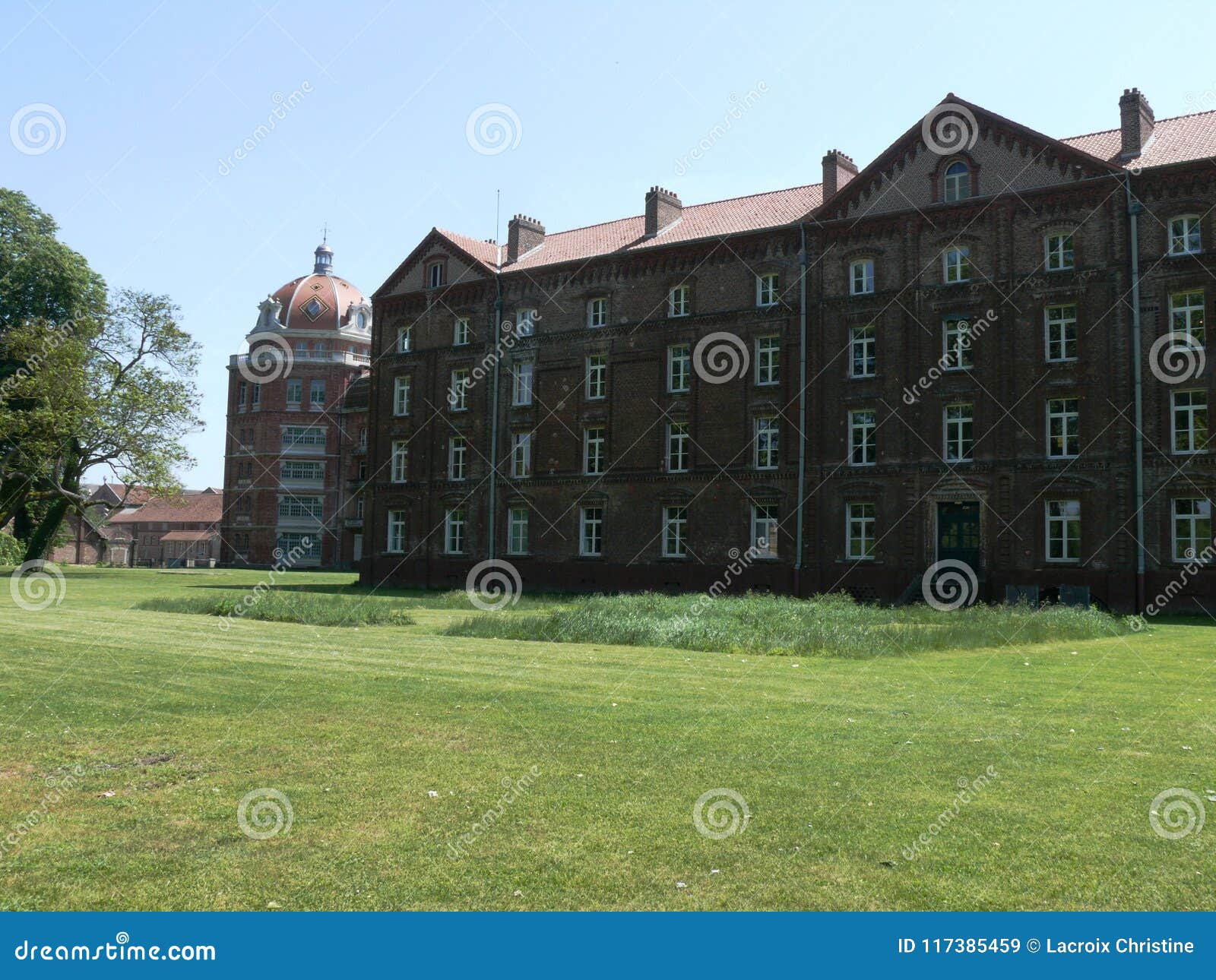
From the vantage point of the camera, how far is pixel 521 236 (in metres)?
48.6

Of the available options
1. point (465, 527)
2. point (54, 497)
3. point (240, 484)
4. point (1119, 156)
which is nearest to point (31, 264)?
point (54, 497)

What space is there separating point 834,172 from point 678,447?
11.8m

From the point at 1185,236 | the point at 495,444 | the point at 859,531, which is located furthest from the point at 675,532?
the point at 1185,236

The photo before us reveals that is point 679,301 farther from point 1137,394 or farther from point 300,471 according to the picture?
point 300,471

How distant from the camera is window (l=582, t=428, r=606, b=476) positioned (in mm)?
42906

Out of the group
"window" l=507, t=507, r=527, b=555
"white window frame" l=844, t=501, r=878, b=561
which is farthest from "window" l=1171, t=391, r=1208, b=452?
"window" l=507, t=507, r=527, b=555

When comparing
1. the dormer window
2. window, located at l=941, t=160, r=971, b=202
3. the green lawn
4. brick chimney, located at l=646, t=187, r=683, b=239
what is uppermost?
brick chimney, located at l=646, t=187, r=683, b=239

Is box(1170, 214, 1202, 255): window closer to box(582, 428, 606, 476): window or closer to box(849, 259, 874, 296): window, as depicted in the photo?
box(849, 259, 874, 296): window

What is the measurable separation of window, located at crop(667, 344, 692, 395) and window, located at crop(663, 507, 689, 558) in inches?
180

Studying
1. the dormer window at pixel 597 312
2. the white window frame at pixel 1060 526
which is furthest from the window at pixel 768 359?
the white window frame at pixel 1060 526

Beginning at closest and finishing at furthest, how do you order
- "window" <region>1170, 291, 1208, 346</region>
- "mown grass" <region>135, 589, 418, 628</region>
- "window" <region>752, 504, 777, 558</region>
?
1. "mown grass" <region>135, 589, 418, 628</region>
2. "window" <region>1170, 291, 1208, 346</region>
3. "window" <region>752, 504, 777, 558</region>

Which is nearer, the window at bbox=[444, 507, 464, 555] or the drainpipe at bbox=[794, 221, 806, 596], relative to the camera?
the drainpipe at bbox=[794, 221, 806, 596]

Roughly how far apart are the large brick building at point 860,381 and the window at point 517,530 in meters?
0.08

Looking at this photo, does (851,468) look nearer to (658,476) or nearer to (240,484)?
(658,476)
